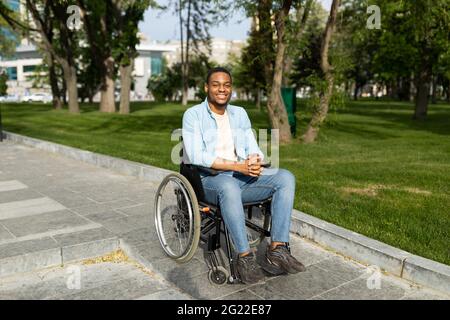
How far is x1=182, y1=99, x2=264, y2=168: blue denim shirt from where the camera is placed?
3285mm

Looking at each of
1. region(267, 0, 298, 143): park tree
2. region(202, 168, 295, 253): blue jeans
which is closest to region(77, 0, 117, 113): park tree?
region(267, 0, 298, 143): park tree

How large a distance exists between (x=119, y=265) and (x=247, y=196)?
125 centimetres

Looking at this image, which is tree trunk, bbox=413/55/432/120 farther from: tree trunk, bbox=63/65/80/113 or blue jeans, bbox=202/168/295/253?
blue jeans, bbox=202/168/295/253

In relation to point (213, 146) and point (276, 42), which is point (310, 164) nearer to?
point (276, 42)

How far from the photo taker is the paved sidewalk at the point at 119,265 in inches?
118

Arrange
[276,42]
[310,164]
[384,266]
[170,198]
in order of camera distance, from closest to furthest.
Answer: [384,266]
[170,198]
[310,164]
[276,42]

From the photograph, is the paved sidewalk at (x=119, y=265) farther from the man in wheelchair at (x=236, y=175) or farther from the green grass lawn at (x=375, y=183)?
the green grass lawn at (x=375, y=183)

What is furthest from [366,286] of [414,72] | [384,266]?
[414,72]

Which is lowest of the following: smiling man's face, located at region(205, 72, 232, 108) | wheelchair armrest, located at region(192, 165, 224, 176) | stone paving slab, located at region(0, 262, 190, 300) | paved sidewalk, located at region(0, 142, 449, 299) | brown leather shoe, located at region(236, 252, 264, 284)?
stone paving slab, located at region(0, 262, 190, 300)

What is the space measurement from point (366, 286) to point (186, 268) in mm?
1391

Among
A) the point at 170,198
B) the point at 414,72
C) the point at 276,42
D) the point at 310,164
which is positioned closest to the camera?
the point at 170,198

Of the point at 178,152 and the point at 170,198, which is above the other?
the point at 178,152

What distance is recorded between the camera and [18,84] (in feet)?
269

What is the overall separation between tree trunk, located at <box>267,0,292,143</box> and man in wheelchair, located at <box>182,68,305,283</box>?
6.51 metres
